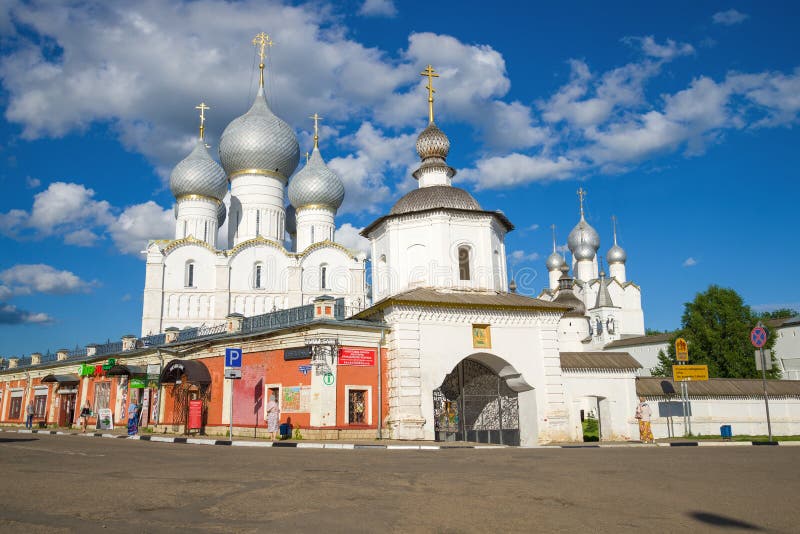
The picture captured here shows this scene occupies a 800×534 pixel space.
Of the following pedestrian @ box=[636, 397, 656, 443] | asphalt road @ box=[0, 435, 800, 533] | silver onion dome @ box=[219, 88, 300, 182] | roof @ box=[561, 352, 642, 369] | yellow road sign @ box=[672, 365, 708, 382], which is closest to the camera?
asphalt road @ box=[0, 435, 800, 533]

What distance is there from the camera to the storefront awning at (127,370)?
87.6 ft

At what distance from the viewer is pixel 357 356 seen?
20000mm

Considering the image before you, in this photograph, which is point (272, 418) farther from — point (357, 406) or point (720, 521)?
point (720, 521)

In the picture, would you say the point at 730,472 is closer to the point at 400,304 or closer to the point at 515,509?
the point at 515,509

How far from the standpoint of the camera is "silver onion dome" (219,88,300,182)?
146 feet

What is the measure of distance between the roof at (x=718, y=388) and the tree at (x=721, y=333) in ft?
36.0

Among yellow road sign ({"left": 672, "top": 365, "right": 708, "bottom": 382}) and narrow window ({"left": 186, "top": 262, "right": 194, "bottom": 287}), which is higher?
narrow window ({"left": 186, "top": 262, "right": 194, "bottom": 287})

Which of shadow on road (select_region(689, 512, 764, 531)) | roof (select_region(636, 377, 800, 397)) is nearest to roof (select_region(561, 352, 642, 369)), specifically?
roof (select_region(636, 377, 800, 397))

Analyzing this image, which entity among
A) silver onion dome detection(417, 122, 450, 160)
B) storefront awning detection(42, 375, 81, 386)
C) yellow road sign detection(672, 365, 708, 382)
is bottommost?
yellow road sign detection(672, 365, 708, 382)

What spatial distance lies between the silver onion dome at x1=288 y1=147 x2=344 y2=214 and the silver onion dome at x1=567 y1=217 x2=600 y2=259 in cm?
3332

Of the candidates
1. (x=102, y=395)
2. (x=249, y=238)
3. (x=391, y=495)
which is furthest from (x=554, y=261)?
(x=391, y=495)

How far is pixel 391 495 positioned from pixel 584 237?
217 feet

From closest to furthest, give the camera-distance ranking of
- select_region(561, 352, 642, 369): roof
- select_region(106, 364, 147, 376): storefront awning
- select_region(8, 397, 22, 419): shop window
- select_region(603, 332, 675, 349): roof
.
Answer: select_region(561, 352, 642, 369): roof, select_region(106, 364, 147, 376): storefront awning, select_region(8, 397, 22, 419): shop window, select_region(603, 332, 675, 349): roof

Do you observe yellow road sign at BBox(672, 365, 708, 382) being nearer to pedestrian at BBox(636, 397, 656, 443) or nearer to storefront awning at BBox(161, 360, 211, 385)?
pedestrian at BBox(636, 397, 656, 443)
